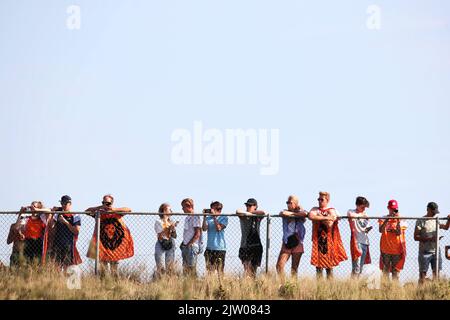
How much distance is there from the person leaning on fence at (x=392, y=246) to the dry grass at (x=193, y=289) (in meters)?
0.51

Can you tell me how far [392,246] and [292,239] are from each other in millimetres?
2083

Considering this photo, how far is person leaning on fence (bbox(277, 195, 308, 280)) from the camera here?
2117cm

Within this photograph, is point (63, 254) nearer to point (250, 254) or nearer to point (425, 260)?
point (250, 254)

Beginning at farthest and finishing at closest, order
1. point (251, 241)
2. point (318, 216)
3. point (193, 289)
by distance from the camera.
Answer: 1. point (251, 241)
2. point (318, 216)
3. point (193, 289)

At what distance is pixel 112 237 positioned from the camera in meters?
21.4

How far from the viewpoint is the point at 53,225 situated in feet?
69.8

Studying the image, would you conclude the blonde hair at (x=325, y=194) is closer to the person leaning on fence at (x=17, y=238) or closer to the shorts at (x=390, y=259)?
the shorts at (x=390, y=259)

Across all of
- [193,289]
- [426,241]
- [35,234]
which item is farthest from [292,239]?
[35,234]

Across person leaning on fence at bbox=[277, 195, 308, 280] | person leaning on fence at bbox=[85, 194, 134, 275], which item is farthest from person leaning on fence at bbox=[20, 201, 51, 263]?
person leaning on fence at bbox=[277, 195, 308, 280]

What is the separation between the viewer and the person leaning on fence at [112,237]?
69.9 ft

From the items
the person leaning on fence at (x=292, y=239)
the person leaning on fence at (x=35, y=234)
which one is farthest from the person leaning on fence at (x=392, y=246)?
the person leaning on fence at (x=35, y=234)

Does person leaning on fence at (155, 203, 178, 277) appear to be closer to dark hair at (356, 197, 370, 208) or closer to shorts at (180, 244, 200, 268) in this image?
shorts at (180, 244, 200, 268)
